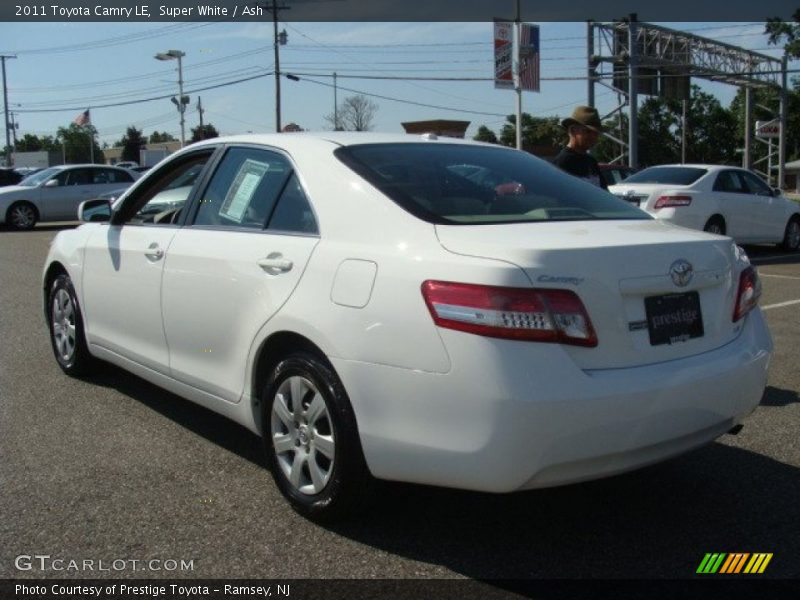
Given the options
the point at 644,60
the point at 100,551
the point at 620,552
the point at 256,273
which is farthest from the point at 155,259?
the point at 644,60

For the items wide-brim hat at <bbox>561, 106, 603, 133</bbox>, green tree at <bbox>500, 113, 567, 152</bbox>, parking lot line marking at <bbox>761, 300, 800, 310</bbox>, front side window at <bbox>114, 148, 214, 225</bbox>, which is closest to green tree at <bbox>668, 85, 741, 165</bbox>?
green tree at <bbox>500, 113, 567, 152</bbox>

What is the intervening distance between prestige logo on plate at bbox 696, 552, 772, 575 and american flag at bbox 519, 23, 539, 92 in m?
23.3

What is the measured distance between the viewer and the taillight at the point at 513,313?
2816 millimetres

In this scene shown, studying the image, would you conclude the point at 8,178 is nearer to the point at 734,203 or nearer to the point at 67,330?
the point at 734,203

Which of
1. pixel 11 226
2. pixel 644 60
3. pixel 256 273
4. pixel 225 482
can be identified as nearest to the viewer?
pixel 256 273

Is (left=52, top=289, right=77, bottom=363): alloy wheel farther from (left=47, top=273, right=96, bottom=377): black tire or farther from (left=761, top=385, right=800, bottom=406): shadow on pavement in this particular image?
(left=761, top=385, right=800, bottom=406): shadow on pavement

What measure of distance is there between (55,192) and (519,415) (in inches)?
800

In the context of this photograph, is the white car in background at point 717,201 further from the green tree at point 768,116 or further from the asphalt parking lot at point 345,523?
the green tree at point 768,116

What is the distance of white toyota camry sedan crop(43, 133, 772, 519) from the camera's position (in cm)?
284

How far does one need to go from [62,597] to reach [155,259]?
6.31 ft

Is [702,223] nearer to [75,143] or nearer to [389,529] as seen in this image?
[389,529]

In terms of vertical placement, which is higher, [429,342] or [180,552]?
[429,342]

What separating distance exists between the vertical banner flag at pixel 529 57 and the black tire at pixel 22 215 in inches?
538

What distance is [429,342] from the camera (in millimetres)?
2896
